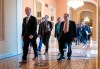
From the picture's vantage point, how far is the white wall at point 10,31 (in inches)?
307

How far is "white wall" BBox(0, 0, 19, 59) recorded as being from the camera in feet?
25.6

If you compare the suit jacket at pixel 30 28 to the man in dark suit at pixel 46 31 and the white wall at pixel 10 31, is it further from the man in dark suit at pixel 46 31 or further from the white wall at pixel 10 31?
the man in dark suit at pixel 46 31

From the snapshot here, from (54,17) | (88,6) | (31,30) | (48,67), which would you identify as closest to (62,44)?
(31,30)

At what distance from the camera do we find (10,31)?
8.21m

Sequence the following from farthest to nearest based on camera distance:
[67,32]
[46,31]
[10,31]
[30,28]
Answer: [46,31], [10,31], [67,32], [30,28]

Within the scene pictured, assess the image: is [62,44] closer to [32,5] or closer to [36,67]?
[36,67]

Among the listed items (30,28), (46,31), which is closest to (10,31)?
Result: (46,31)

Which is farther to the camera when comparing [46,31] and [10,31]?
[46,31]

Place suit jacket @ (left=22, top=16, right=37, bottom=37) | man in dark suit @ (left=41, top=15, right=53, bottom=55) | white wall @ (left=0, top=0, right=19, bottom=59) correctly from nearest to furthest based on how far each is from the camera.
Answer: suit jacket @ (left=22, top=16, right=37, bottom=37) < white wall @ (left=0, top=0, right=19, bottom=59) < man in dark suit @ (left=41, top=15, right=53, bottom=55)

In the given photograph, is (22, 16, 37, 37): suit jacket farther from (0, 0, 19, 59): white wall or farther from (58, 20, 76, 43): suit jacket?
(0, 0, 19, 59): white wall

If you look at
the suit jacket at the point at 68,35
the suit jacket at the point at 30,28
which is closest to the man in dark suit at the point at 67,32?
the suit jacket at the point at 68,35

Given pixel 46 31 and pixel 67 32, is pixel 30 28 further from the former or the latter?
pixel 46 31

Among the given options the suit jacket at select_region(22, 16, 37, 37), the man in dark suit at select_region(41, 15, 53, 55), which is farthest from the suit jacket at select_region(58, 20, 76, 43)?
the man in dark suit at select_region(41, 15, 53, 55)

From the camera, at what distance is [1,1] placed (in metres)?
7.62
